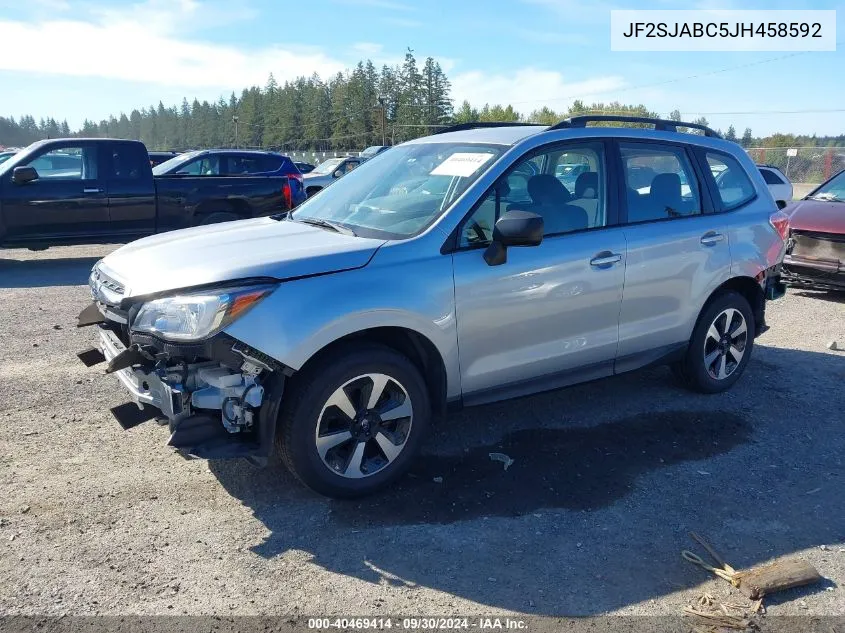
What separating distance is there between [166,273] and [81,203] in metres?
8.20

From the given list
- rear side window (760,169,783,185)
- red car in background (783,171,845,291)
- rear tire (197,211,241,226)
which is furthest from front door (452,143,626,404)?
rear side window (760,169,783,185)

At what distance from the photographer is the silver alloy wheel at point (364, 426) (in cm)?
361

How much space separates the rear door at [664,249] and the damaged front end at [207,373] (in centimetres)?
245

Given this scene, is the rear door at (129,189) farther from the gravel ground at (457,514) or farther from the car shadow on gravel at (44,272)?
the gravel ground at (457,514)

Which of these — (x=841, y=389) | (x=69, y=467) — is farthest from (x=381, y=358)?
(x=841, y=389)

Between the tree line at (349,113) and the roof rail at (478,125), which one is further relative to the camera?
the tree line at (349,113)

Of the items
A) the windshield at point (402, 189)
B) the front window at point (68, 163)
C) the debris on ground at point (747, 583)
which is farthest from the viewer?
the front window at point (68, 163)

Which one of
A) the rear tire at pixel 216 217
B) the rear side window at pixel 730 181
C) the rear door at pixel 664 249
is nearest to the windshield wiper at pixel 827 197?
the rear side window at pixel 730 181

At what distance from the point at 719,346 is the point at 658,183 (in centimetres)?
135

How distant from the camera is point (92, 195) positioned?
422 inches

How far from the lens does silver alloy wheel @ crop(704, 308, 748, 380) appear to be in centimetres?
531

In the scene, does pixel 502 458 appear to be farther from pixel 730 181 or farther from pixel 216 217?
pixel 216 217

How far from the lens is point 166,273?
3566mm

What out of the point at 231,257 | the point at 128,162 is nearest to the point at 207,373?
the point at 231,257
